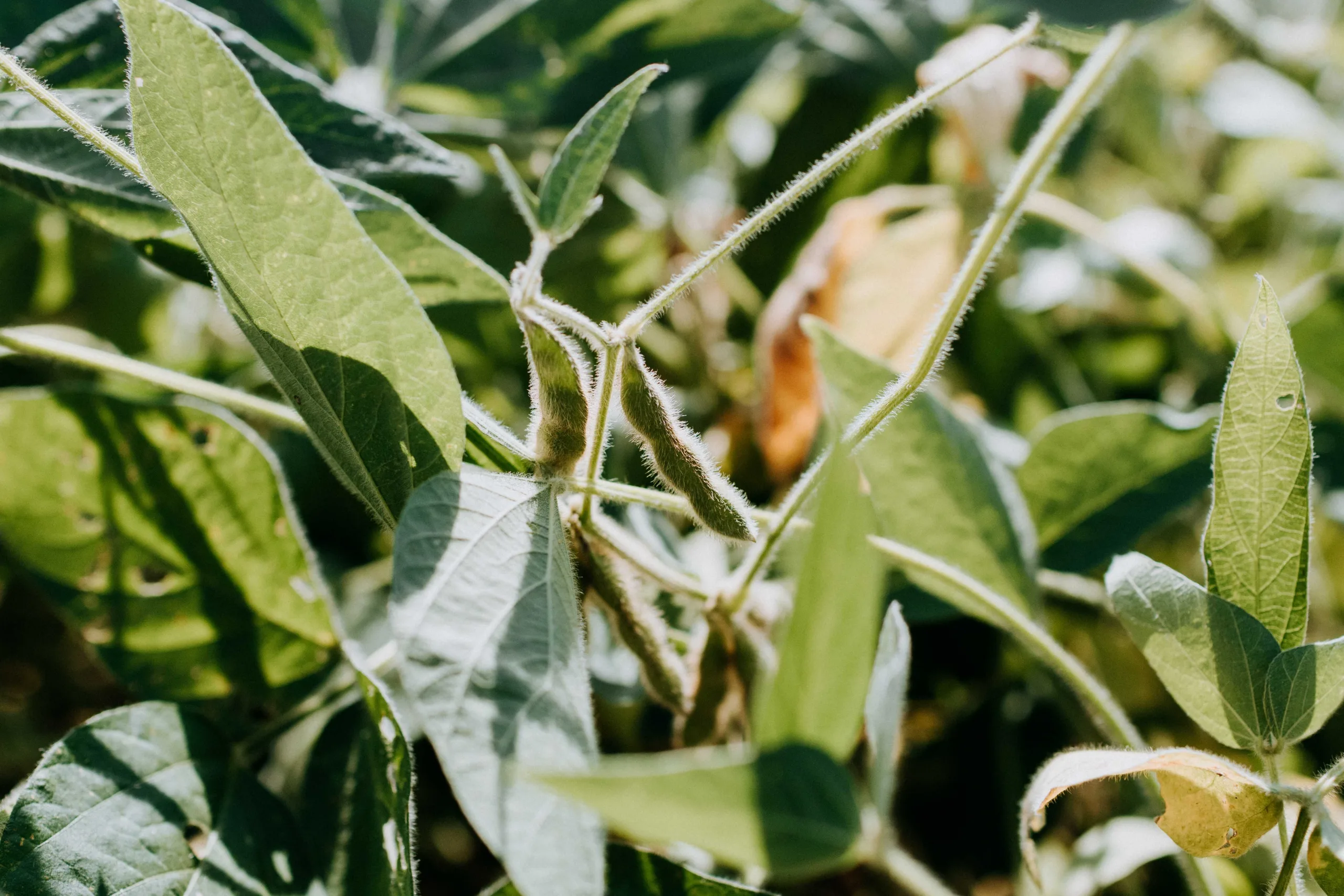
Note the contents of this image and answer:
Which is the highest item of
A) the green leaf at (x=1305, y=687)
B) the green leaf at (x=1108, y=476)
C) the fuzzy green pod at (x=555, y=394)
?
the fuzzy green pod at (x=555, y=394)

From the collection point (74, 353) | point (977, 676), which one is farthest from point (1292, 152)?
point (74, 353)

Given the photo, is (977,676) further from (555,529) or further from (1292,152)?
(1292,152)

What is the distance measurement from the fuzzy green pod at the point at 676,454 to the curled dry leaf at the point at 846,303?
0.38m

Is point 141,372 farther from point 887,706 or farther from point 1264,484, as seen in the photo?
point 1264,484

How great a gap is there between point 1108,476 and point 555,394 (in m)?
0.44

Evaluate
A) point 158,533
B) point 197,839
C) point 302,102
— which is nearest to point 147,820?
point 197,839

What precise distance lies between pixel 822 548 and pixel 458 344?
0.66 m

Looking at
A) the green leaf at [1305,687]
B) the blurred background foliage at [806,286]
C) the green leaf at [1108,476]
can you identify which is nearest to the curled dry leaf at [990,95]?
the blurred background foliage at [806,286]

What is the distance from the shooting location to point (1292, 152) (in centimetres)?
130

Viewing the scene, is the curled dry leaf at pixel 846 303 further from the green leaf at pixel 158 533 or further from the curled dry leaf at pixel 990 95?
the green leaf at pixel 158 533

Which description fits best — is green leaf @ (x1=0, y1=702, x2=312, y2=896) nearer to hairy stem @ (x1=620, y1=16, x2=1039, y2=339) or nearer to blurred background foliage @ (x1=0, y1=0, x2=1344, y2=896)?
blurred background foliage @ (x1=0, y1=0, x2=1344, y2=896)

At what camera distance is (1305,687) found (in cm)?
45

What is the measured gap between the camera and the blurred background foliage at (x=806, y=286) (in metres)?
0.83

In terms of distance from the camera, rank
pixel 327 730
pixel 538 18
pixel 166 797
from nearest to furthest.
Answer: pixel 166 797 → pixel 327 730 → pixel 538 18
